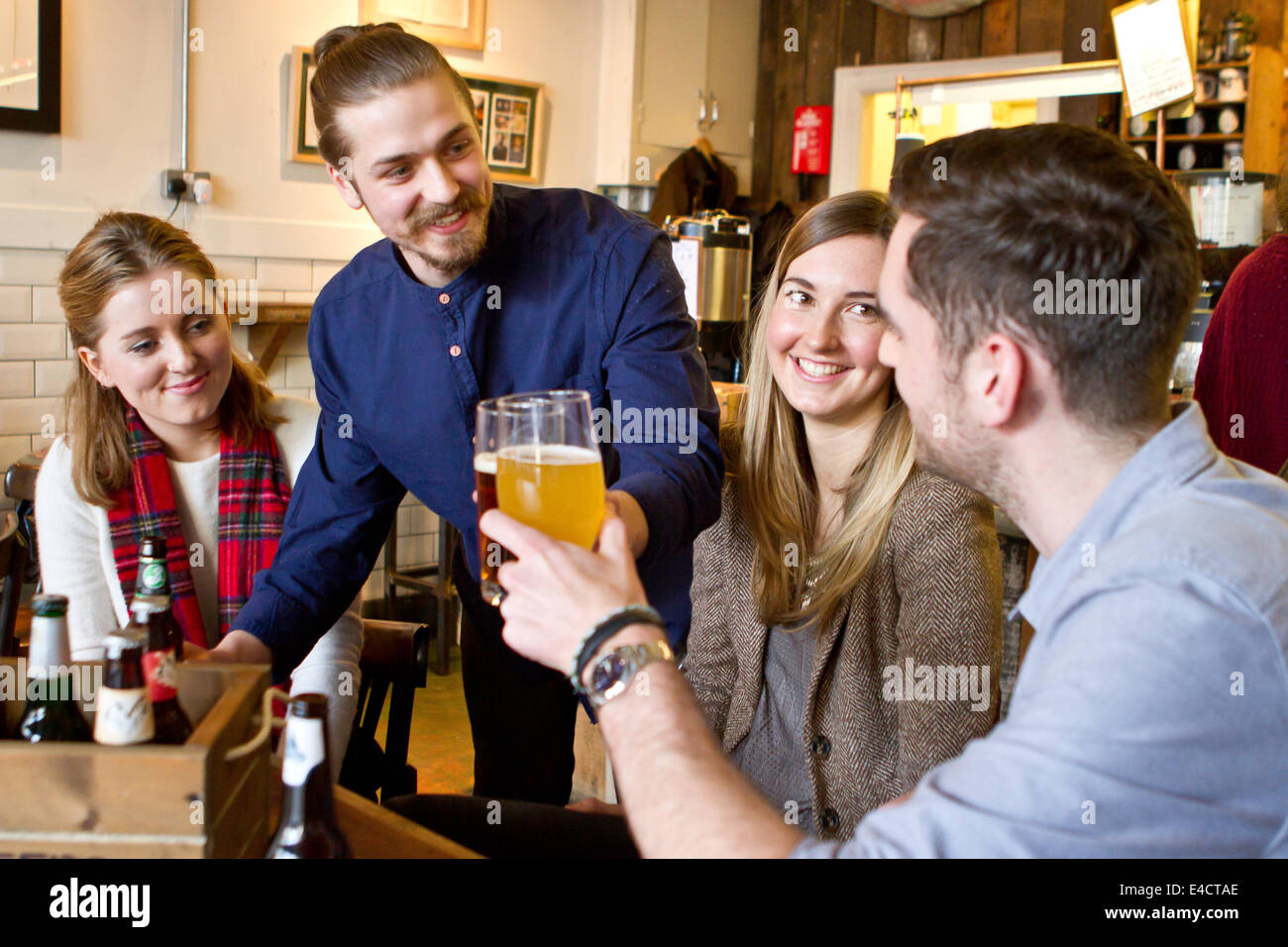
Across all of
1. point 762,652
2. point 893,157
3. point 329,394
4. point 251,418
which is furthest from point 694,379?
point 893,157

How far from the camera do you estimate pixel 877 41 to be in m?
5.80

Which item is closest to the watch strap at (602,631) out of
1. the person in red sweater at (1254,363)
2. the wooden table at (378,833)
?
the wooden table at (378,833)

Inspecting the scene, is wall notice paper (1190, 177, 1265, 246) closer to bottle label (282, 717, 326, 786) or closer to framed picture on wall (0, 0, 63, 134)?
framed picture on wall (0, 0, 63, 134)

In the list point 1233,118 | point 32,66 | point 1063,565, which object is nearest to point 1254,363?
point 1063,565

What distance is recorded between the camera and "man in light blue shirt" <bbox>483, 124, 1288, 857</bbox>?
2.56ft

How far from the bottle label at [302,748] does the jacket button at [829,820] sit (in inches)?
33.4

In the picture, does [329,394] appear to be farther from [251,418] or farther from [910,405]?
[910,405]

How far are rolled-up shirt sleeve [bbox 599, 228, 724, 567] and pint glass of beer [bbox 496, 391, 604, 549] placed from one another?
1.05 ft

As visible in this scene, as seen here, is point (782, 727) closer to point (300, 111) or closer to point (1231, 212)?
point (300, 111)

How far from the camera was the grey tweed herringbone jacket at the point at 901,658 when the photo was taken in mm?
1536

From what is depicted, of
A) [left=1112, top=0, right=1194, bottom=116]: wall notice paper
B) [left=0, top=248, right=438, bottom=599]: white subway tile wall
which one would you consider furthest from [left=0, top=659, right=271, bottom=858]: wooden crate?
[left=1112, top=0, right=1194, bottom=116]: wall notice paper

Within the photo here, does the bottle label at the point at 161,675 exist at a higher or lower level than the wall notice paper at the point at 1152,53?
lower

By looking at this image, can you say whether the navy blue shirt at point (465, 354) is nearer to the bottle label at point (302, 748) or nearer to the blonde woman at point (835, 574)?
the blonde woman at point (835, 574)

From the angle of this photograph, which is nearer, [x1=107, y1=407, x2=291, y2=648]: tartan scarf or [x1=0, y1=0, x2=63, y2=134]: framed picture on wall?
[x1=107, y1=407, x2=291, y2=648]: tartan scarf
